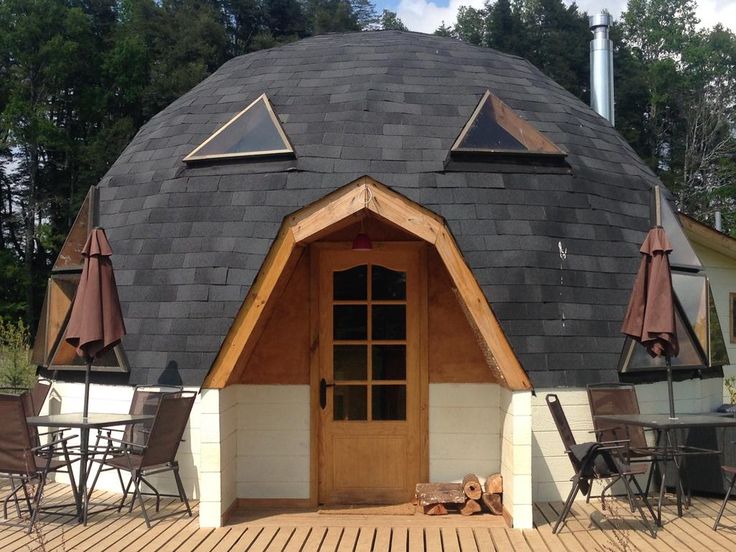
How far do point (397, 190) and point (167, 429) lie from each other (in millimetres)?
2818

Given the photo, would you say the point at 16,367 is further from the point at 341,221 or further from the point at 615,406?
the point at 615,406

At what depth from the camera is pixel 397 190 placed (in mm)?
6816

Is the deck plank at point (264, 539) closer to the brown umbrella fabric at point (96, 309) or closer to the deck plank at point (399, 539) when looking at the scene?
the deck plank at point (399, 539)

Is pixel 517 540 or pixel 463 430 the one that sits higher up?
pixel 463 430

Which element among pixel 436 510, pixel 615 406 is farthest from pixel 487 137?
pixel 436 510

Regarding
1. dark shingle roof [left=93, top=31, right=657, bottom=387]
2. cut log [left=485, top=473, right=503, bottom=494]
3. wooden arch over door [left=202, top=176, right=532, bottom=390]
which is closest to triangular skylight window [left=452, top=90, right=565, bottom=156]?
dark shingle roof [left=93, top=31, right=657, bottom=387]

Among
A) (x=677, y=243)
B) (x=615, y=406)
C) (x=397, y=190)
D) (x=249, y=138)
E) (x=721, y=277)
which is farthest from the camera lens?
(x=721, y=277)

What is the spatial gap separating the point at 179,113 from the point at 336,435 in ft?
13.9

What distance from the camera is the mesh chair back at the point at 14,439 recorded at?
572cm

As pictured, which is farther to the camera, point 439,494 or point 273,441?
point 273,441

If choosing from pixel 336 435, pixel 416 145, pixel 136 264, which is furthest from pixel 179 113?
pixel 336 435

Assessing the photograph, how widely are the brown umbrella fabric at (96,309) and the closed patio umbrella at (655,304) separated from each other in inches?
168

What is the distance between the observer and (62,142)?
91.3 ft

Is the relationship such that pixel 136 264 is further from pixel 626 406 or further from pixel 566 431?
pixel 626 406
